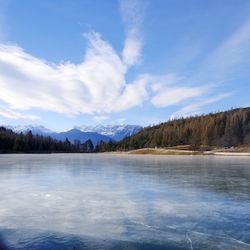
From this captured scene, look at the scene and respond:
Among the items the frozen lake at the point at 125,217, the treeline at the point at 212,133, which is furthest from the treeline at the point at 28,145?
the frozen lake at the point at 125,217

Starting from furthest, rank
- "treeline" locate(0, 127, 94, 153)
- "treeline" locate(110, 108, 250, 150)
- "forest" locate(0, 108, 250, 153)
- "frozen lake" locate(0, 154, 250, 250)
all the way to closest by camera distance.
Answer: "treeline" locate(0, 127, 94, 153)
"forest" locate(0, 108, 250, 153)
"treeline" locate(110, 108, 250, 150)
"frozen lake" locate(0, 154, 250, 250)

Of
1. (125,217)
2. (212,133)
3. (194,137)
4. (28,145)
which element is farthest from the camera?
(28,145)

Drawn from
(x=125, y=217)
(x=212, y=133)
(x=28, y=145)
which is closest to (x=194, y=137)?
(x=212, y=133)

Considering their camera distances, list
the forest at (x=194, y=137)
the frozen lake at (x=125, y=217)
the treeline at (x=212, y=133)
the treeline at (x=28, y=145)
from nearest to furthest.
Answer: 1. the frozen lake at (x=125, y=217)
2. the treeline at (x=212, y=133)
3. the forest at (x=194, y=137)
4. the treeline at (x=28, y=145)

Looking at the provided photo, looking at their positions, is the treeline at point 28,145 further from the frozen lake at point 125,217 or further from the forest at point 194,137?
the frozen lake at point 125,217

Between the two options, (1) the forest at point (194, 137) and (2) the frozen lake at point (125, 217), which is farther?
(1) the forest at point (194, 137)

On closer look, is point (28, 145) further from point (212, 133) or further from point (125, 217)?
point (125, 217)

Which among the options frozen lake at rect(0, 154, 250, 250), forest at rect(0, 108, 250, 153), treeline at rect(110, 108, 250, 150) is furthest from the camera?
forest at rect(0, 108, 250, 153)

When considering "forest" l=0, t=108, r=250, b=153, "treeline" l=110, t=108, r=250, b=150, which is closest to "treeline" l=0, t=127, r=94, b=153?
"forest" l=0, t=108, r=250, b=153

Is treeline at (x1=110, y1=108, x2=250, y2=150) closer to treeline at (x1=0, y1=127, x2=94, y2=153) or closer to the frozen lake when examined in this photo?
treeline at (x1=0, y1=127, x2=94, y2=153)

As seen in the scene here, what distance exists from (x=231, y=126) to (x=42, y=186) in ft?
391

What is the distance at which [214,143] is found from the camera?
127250 mm

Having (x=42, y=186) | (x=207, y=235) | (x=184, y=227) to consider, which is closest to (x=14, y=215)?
(x=184, y=227)

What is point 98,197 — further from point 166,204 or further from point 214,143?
point 214,143
